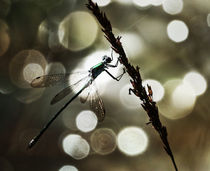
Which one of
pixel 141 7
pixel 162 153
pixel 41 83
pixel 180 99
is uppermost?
pixel 141 7

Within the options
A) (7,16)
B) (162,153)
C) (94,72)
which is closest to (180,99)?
(162,153)

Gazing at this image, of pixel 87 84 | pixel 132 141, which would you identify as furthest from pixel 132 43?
pixel 87 84

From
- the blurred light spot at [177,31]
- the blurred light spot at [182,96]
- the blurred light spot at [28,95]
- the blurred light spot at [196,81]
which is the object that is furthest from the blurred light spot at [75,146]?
the blurred light spot at [177,31]

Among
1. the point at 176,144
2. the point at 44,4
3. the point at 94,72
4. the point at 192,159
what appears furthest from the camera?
the point at 44,4

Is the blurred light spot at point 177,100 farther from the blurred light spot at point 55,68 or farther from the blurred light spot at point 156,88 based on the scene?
the blurred light spot at point 55,68

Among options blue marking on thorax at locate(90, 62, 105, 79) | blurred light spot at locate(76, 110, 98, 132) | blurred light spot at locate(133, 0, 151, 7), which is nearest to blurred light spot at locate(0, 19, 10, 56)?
blurred light spot at locate(76, 110, 98, 132)

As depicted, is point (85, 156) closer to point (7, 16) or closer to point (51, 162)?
point (51, 162)
